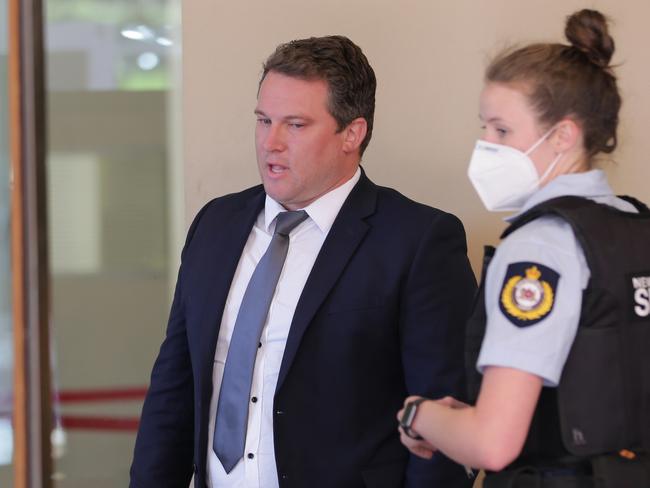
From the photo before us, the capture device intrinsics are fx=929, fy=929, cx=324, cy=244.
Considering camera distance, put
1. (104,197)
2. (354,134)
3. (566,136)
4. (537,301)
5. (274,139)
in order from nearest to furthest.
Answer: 1. (537,301)
2. (566,136)
3. (274,139)
4. (354,134)
5. (104,197)

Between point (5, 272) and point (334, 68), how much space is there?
133 centimetres

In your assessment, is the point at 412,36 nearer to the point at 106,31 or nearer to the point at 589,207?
the point at 106,31

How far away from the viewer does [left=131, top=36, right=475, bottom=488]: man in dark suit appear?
82.4 inches

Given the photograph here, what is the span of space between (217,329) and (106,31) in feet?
4.21

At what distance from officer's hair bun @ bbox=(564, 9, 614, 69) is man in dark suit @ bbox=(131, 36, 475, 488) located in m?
0.73

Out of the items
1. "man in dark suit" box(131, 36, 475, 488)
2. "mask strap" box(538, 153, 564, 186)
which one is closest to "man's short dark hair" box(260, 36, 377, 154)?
"man in dark suit" box(131, 36, 475, 488)

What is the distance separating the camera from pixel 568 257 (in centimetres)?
139

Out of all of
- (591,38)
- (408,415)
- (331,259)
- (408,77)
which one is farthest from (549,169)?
(408,77)

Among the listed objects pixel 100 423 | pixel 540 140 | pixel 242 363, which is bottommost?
pixel 100 423

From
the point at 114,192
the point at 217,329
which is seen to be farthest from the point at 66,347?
the point at 217,329

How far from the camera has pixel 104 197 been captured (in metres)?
3.00

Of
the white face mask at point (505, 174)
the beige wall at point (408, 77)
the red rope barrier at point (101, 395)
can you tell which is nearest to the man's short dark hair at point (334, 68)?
the beige wall at point (408, 77)

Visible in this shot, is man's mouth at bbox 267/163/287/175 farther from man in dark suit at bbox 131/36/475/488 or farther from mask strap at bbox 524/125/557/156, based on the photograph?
mask strap at bbox 524/125/557/156

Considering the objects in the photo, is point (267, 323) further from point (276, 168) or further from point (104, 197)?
point (104, 197)
